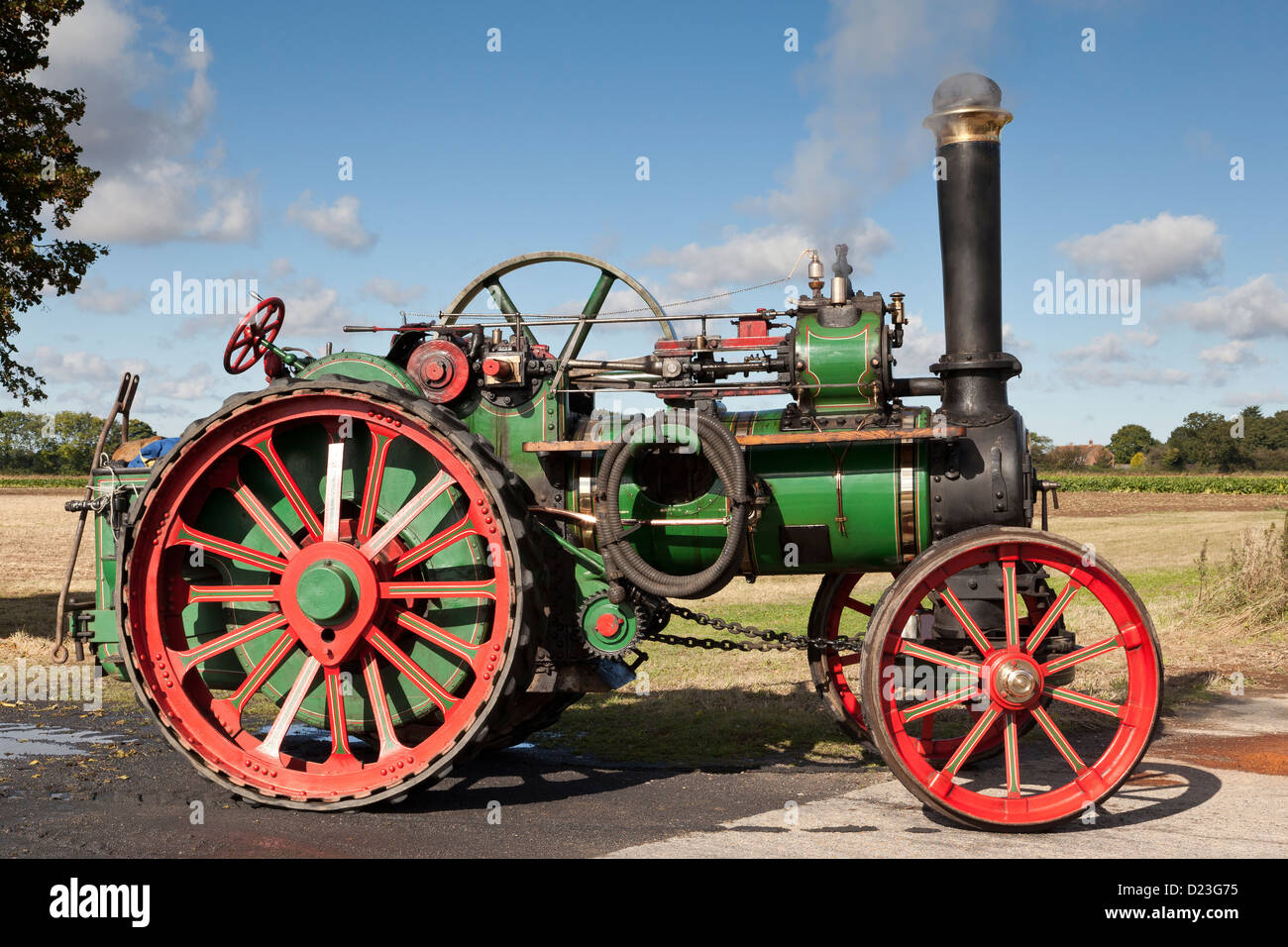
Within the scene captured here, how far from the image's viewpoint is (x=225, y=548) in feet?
20.1

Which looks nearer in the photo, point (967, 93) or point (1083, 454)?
point (967, 93)

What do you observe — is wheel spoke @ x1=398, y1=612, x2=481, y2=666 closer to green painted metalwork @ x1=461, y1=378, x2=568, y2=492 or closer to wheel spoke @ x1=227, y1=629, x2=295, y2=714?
wheel spoke @ x1=227, y1=629, x2=295, y2=714

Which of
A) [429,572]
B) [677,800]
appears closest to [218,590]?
[429,572]

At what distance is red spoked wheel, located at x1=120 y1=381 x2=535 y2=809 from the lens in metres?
5.77

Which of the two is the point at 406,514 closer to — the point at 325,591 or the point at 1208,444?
the point at 325,591

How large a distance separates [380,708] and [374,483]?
118 centimetres

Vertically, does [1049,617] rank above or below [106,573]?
below

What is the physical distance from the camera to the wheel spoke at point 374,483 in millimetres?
6027

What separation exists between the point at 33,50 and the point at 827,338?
37.8 feet

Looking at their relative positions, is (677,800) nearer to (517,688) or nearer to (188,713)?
(517,688)

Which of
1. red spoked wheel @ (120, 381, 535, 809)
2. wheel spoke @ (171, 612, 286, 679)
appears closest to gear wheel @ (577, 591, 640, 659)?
red spoked wheel @ (120, 381, 535, 809)

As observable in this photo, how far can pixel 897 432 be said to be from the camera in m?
5.80

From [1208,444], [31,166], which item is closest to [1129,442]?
[1208,444]

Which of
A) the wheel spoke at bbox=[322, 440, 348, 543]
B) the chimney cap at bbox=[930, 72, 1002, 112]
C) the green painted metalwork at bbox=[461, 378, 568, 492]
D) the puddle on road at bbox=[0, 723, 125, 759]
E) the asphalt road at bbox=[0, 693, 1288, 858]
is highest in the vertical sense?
the chimney cap at bbox=[930, 72, 1002, 112]
